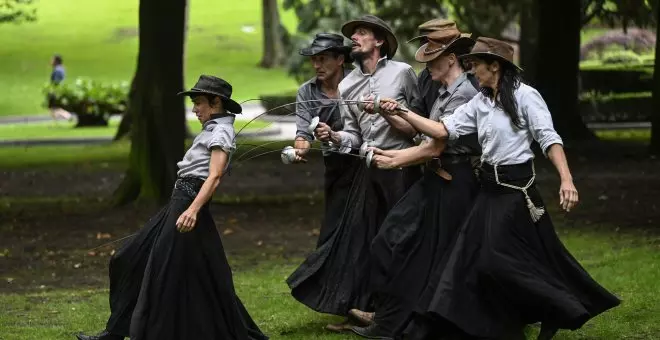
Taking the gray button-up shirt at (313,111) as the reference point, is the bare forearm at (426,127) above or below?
above

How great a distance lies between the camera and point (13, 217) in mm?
18531

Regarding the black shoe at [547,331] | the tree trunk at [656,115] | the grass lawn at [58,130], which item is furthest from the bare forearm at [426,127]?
the grass lawn at [58,130]

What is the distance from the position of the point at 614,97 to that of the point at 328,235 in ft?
90.5

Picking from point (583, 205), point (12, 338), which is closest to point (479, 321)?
point (12, 338)

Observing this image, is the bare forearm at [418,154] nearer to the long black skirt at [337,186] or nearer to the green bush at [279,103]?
the green bush at [279,103]

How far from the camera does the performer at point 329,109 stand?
9.56 m

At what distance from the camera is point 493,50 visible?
8.06 meters

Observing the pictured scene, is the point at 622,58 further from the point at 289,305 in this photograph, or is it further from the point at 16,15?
the point at 289,305

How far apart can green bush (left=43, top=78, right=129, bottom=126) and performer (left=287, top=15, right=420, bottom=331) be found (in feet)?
99.0

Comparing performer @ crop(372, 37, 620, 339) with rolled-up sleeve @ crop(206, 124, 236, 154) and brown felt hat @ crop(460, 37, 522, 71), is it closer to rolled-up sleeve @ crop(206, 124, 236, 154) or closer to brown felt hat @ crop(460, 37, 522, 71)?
brown felt hat @ crop(460, 37, 522, 71)

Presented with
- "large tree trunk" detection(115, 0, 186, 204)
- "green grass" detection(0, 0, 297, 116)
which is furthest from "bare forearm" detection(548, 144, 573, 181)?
"green grass" detection(0, 0, 297, 116)

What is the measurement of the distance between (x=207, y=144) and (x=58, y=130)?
30928mm

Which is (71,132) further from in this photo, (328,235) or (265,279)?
(328,235)

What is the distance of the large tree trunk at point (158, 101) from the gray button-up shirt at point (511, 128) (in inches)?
389
